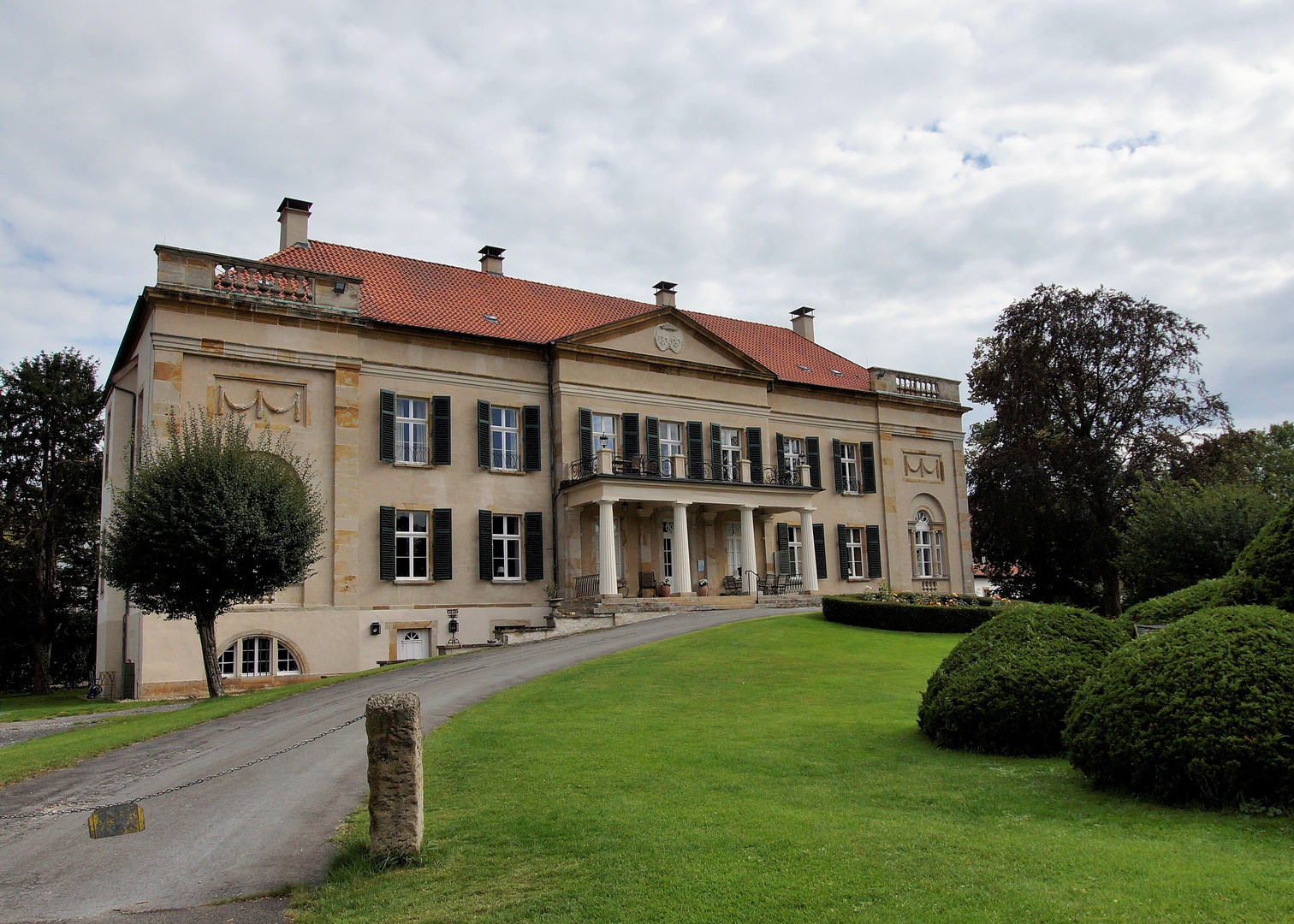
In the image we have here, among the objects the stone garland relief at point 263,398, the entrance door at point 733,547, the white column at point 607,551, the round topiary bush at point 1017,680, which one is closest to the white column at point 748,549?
the entrance door at point 733,547

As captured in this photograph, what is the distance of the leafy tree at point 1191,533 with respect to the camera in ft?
90.1

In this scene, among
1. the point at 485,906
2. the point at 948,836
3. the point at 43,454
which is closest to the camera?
the point at 485,906

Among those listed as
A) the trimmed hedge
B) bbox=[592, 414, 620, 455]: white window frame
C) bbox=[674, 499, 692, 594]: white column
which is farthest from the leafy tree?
bbox=[592, 414, 620, 455]: white window frame

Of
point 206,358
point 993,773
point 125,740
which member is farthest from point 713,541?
point 993,773

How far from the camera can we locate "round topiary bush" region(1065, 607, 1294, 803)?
21.4 feet

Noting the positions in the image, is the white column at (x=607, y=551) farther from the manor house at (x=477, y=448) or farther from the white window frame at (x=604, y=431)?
the white window frame at (x=604, y=431)

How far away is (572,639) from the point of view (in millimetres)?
23125

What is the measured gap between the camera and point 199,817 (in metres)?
8.21

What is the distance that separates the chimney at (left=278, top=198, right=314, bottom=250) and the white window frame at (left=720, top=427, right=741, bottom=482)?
14.6m

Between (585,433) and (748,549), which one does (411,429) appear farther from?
(748,549)

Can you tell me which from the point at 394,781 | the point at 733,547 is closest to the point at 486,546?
the point at 733,547

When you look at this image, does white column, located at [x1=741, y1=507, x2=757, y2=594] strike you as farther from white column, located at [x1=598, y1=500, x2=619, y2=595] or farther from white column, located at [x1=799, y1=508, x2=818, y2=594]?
white column, located at [x1=598, y1=500, x2=619, y2=595]

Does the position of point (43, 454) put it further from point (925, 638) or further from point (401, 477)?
point (925, 638)

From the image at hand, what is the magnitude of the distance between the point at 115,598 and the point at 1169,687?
25.4 metres
